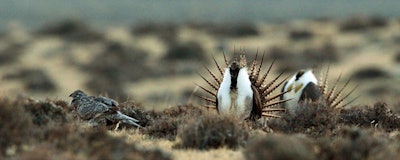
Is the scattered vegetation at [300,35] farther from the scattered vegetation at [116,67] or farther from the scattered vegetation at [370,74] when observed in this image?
the scattered vegetation at [370,74]

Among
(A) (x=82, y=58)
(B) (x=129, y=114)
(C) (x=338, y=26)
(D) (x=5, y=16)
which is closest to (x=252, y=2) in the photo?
(D) (x=5, y=16)

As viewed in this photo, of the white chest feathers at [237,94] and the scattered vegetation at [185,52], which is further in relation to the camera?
the scattered vegetation at [185,52]

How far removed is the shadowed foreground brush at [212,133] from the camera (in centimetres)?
796

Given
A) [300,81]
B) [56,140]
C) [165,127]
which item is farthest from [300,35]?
[56,140]

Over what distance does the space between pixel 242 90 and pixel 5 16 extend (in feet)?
221

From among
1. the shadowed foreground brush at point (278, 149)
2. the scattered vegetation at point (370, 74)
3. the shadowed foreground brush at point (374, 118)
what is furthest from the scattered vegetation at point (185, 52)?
the shadowed foreground brush at point (278, 149)

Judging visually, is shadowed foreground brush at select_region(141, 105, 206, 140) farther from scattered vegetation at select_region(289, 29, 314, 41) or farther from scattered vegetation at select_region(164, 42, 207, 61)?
scattered vegetation at select_region(289, 29, 314, 41)

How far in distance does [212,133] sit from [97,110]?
1.80 meters

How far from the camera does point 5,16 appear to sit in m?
74.2

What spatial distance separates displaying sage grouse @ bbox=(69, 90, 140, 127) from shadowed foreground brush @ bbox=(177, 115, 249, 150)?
→ 149cm

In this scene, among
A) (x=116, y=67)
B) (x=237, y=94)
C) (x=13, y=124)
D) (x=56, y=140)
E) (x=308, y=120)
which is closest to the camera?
(x=56, y=140)

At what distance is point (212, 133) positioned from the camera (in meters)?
8.05

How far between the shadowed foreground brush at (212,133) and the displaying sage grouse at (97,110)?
1.49 metres

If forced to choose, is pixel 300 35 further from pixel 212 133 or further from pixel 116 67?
pixel 212 133
